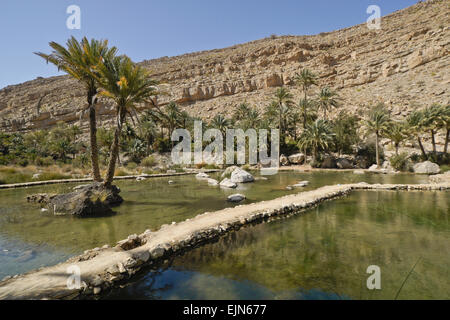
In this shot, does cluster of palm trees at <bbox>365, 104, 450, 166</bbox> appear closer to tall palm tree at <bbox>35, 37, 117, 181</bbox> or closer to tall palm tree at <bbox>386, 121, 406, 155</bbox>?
tall palm tree at <bbox>386, 121, 406, 155</bbox>

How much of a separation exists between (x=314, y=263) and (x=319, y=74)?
74.3 metres

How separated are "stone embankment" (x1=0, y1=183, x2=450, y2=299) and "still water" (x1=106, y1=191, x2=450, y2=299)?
0.36 m

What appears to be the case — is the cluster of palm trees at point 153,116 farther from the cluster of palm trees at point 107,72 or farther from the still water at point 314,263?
the still water at point 314,263

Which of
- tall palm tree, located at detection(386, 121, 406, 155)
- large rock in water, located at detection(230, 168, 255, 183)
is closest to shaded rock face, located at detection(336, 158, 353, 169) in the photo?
tall palm tree, located at detection(386, 121, 406, 155)

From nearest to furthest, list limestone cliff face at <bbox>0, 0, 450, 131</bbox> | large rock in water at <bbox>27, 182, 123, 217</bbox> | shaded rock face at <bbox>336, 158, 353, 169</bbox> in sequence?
1. large rock in water at <bbox>27, 182, 123, 217</bbox>
2. shaded rock face at <bbox>336, 158, 353, 169</bbox>
3. limestone cliff face at <bbox>0, 0, 450, 131</bbox>

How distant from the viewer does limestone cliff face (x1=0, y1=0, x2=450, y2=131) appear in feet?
165

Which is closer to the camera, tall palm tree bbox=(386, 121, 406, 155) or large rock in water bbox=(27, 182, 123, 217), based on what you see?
large rock in water bbox=(27, 182, 123, 217)

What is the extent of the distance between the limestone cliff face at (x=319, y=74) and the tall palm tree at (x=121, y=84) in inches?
1928

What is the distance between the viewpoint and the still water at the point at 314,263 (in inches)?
179

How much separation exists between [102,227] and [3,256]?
294cm

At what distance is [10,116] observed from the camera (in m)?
73.2

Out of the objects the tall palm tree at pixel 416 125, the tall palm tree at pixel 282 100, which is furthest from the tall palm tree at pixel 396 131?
the tall palm tree at pixel 282 100

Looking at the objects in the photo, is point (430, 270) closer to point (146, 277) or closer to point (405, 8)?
point (146, 277)

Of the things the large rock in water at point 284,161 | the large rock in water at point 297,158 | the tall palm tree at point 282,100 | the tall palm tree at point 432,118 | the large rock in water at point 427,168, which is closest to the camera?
the large rock in water at point 427,168
